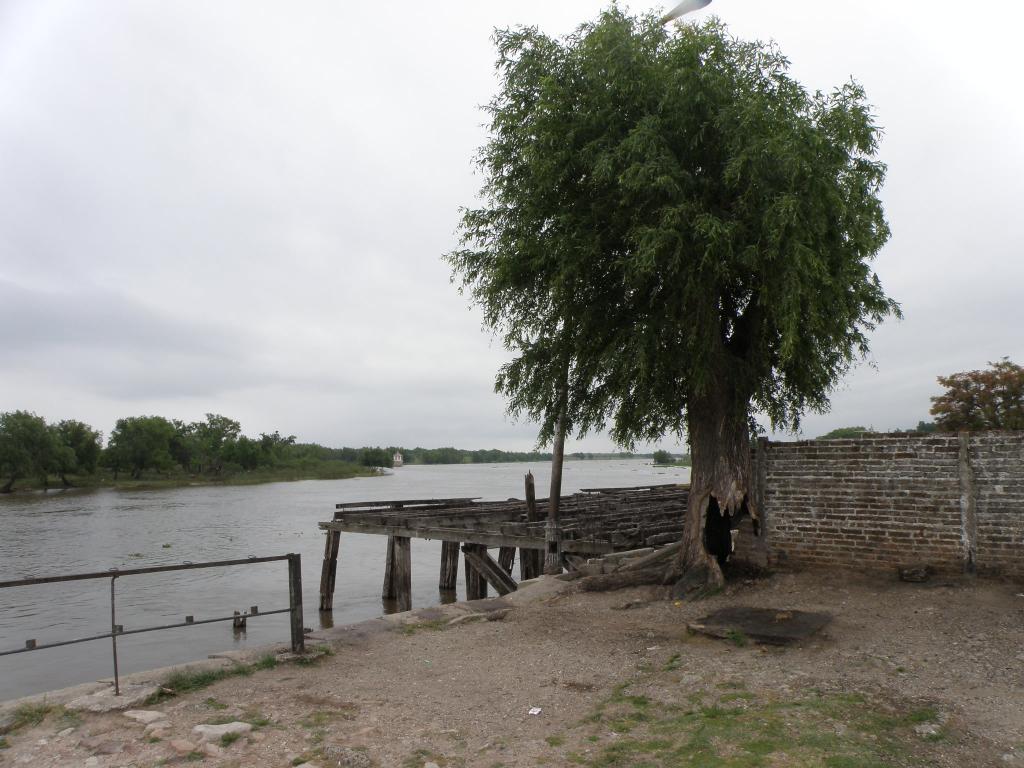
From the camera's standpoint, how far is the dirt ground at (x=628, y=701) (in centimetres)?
475

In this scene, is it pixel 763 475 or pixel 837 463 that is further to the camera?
pixel 763 475

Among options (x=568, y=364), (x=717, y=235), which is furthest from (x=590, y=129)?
(x=568, y=364)

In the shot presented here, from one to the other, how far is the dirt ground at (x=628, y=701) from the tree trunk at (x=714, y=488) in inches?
56.3

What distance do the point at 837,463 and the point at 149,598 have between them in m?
20.3

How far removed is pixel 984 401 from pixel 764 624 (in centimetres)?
2641

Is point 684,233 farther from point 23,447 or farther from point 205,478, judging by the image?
point 205,478

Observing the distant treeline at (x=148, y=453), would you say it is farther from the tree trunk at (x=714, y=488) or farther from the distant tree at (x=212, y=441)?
the tree trunk at (x=714, y=488)

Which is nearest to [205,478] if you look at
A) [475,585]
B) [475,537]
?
[475,585]

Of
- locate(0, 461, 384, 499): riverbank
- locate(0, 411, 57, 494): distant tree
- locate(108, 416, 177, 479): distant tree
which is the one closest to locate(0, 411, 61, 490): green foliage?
locate(0, 411, 57, 494): distant tree

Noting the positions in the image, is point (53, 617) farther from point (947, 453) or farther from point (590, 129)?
point (947, 453)

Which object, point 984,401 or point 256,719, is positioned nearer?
point 256,719

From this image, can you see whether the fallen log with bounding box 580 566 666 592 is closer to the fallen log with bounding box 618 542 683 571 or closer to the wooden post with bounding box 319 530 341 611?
the fallen log with bounding box 618 542 683 571

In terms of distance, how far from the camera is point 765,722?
16.7 feet

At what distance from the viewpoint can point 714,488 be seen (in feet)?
32.8
